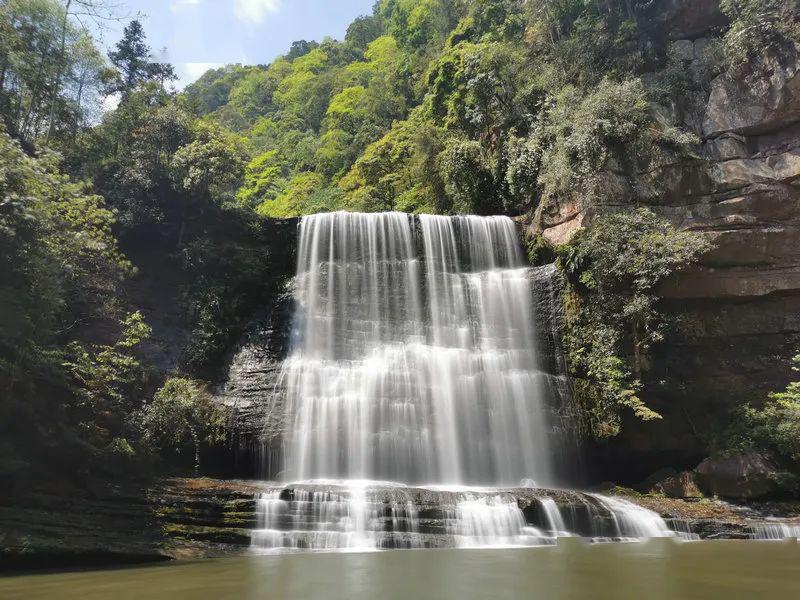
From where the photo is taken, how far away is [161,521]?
8.80 meters

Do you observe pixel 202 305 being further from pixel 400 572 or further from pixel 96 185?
pixel 400 572

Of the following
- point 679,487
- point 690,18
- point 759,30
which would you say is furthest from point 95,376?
point 690,18

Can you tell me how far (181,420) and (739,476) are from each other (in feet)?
41.2

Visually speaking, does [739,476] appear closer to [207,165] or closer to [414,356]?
[414,356]

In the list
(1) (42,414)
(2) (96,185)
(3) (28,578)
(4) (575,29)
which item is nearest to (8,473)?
(1) (42,414)

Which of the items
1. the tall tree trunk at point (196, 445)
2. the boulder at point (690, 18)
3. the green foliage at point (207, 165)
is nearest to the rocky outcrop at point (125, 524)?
the tall tree trunk at point (196, 445)

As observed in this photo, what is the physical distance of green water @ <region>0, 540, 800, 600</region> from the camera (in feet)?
16.5

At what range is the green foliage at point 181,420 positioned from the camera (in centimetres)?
1123

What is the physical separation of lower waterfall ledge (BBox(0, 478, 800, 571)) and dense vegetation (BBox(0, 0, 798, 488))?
903 mm

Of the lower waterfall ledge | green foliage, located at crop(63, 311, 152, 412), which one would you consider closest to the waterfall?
the lower waterfall ledge

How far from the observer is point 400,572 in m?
6.33

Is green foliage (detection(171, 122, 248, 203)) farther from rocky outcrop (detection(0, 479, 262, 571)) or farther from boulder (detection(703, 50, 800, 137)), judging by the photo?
boulder (detection(703, 50, 800, 137))

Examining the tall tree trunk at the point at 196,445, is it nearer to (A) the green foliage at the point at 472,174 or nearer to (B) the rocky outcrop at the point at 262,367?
(B) the rocky outcrop at the point at 262,367

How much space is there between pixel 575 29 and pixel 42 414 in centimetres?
2175
